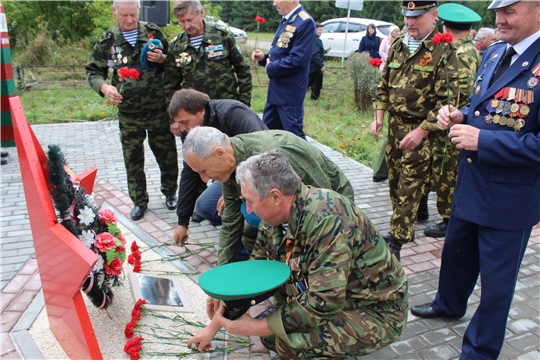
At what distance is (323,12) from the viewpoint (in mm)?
26516

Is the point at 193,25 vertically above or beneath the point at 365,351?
above

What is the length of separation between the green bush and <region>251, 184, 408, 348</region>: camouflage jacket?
811cm

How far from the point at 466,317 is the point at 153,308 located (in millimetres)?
2169

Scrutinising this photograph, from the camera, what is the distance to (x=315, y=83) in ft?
38.6

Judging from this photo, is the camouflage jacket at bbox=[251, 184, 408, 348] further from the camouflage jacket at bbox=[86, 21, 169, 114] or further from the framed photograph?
the camouflage jacket at bbox=[86, 21, 169, 114]

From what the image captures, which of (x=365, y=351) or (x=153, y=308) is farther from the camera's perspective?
(x=153, y=308)

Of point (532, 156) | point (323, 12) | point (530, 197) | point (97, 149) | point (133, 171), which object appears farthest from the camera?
point (323, 12)

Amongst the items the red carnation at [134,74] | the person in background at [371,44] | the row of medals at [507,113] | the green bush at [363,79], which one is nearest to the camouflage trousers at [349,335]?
the row of medals at [507,113]

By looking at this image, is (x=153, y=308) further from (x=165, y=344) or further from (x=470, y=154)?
(x=470, y=154)

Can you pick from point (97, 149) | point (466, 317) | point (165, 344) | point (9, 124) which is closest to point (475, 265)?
point (466, 317)

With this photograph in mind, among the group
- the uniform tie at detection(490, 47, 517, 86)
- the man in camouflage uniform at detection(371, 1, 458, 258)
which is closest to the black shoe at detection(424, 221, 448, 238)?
the man in camouflage uniform at detection(371, 1, 458, 258)

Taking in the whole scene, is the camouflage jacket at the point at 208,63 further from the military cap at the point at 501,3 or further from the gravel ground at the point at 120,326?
the military cap at the point at 501,3

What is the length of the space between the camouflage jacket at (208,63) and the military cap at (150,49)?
0.15m

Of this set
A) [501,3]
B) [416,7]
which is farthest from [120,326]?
[416,7]
